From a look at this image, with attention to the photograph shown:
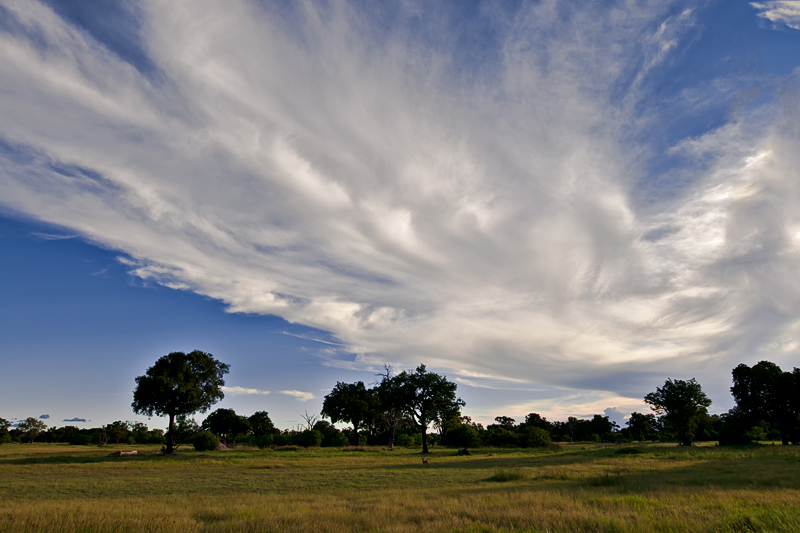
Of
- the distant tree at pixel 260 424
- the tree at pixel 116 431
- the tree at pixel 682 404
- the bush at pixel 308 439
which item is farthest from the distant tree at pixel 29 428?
the tree at pixel 682 404

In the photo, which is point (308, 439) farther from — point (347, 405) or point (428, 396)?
point (428, 396)

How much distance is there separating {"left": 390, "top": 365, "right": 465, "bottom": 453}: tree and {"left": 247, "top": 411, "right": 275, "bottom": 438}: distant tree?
69.5 meters

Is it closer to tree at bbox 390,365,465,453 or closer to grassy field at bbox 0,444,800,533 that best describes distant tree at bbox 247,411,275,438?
tree at bbox 390,365,465,453

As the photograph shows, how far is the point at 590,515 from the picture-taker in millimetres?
12023

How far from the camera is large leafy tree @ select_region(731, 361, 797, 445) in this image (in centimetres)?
6197

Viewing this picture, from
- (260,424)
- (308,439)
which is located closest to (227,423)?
(260,424)

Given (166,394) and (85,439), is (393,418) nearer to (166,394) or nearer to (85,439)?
(166,394)

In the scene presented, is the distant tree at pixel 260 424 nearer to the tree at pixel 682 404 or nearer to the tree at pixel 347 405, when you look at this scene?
the tree at pixel 347 405

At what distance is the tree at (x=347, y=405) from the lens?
88750 millimetres

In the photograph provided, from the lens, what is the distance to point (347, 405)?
88750mm

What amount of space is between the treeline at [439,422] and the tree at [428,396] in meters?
0.15

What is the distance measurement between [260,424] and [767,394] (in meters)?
115

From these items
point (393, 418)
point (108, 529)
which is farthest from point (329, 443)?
point (108, 529)

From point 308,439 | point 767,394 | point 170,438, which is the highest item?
point 767,394
